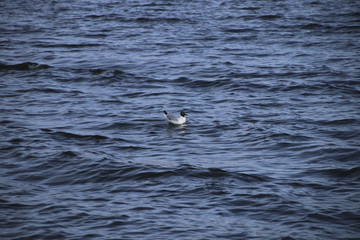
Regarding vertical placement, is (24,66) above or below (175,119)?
above

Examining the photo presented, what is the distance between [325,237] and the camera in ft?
29.9

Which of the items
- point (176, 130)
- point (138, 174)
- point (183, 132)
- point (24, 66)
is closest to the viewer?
point (138, 174)

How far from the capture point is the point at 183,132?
15.4 metres

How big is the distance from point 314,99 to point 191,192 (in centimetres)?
875

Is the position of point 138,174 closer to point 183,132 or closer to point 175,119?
point 183,132

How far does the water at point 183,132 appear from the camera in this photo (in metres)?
9.86

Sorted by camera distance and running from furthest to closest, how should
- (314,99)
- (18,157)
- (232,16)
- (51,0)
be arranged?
(51,0) → (232,16) → (314,99) → (18,157)

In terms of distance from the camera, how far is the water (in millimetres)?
9859

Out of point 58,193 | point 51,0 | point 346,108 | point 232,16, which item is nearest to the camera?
point 58,193

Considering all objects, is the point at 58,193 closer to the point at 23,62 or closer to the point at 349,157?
the point at 349,157

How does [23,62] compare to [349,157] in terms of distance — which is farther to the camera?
[23,62]

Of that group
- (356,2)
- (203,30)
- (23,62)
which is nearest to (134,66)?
(23,62)

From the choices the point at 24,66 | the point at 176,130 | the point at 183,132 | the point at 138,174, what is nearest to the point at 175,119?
the point at 176,130

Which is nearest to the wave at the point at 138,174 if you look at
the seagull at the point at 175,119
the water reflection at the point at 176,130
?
the water reflection at the point at 176,130
